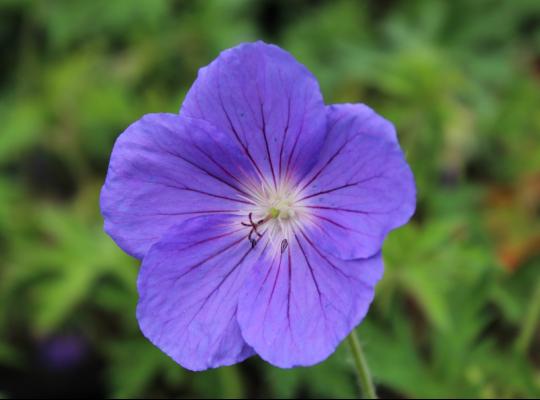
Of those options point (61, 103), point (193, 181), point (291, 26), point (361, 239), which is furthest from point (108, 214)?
point (291, 26)

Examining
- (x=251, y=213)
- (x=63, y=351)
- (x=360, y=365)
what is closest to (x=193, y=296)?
(x=251, y=213)

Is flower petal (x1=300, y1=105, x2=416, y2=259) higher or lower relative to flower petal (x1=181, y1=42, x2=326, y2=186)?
lower

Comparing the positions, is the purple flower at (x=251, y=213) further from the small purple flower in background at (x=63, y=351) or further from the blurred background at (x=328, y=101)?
the small purple flower in background at (x=63, y=351)

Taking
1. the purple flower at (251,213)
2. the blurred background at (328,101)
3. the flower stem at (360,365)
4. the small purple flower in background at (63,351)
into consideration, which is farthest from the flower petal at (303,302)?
the small purple flower in background at (63,351)

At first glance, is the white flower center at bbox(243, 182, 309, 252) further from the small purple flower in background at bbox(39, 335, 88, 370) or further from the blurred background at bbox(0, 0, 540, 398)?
the small purple flower in background at bbox(39, 335, 88, 370)

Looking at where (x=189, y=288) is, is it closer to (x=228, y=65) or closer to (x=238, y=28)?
(x=228, y=65)

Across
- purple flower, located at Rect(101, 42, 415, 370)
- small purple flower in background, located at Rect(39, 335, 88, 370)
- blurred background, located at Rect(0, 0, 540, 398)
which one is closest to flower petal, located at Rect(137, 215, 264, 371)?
purple flower, located at Rect(101, 42, 415, 370)
